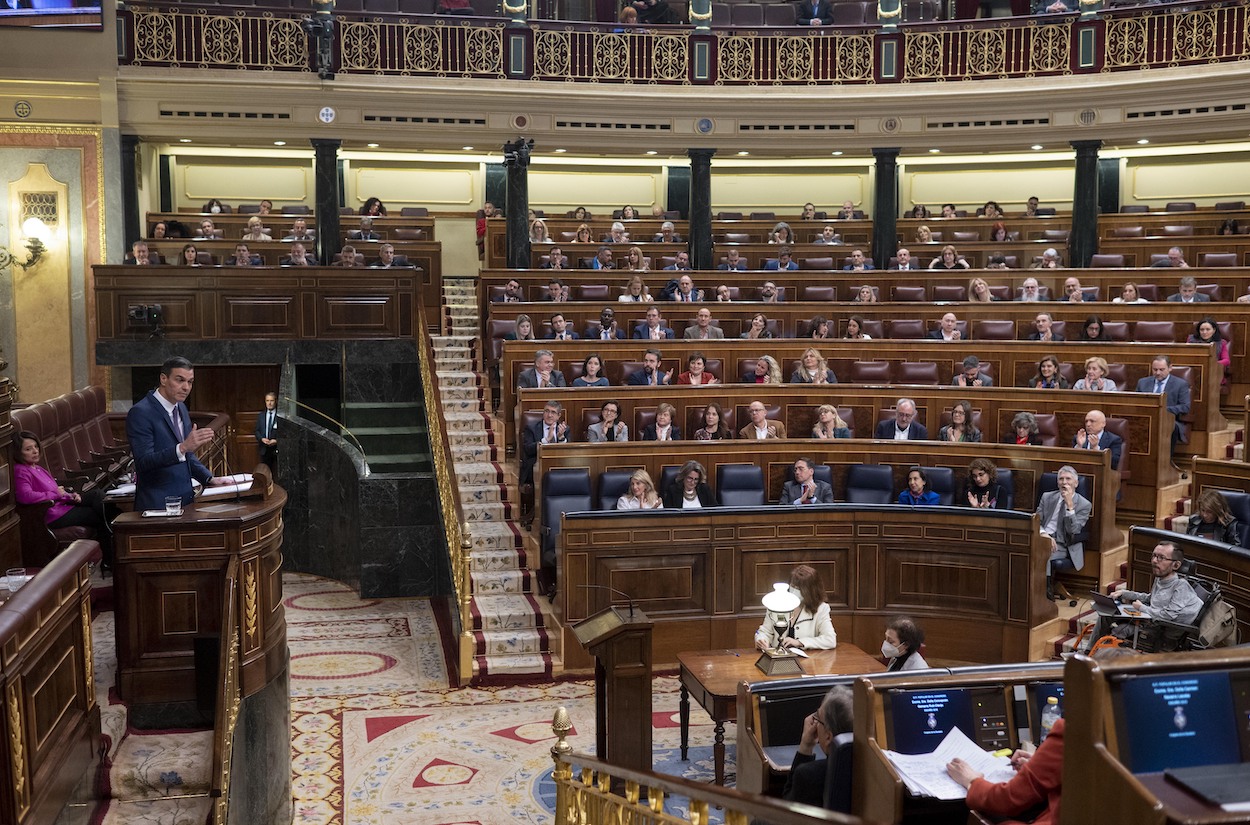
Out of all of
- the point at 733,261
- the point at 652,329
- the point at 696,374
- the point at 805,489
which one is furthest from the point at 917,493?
the point at 733,261

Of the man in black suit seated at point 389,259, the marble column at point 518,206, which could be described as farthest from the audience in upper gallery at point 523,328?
the marble column at point 518,206

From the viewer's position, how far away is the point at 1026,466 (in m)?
7.34

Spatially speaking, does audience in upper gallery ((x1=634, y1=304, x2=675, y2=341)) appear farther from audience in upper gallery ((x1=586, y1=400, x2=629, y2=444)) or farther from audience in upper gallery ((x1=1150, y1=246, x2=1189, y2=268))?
audience in upper gallery ((x1=1150, y1=246, x2=1189, y2=268))

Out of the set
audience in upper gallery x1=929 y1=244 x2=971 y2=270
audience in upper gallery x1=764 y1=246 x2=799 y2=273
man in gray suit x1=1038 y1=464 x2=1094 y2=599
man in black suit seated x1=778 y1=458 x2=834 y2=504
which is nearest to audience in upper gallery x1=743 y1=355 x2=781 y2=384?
man in black suit seated x1=778 y1=458 x2=834 y2=504

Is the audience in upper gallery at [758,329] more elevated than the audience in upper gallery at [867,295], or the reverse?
the audience in upper gallery at [867,295]

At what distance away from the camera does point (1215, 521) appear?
6043mm

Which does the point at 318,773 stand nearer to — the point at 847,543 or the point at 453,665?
the point at 453,665

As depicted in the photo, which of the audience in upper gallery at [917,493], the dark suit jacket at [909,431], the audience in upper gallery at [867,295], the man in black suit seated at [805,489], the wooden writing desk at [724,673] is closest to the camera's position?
the wooden writing desk at [724,673]

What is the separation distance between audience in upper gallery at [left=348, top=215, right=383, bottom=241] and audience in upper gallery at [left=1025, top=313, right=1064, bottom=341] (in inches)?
253

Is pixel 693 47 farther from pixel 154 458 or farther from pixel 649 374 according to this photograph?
pixel 154 458

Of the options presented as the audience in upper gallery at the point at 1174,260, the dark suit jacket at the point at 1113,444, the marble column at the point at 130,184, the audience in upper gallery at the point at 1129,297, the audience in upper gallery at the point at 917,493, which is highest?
the marble column at the point at 130,184

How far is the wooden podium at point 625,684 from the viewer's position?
4.57 metres

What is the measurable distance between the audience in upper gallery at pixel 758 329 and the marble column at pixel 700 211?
3.11 meters

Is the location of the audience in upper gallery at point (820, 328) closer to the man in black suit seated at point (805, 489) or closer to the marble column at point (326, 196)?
the man in black suit seated at point (805, 489)
